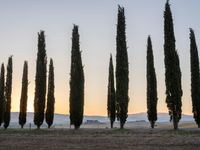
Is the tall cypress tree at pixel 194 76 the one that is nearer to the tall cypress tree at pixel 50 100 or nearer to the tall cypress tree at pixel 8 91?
the tall cypress tree at pixel 50 100

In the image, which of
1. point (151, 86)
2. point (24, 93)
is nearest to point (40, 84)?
point (151, 86)

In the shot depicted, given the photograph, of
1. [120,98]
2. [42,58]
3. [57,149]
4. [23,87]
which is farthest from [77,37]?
[57,149]

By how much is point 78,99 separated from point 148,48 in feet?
52.8

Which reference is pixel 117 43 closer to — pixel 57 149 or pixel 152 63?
pixel 152 63

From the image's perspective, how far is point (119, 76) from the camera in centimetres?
4303

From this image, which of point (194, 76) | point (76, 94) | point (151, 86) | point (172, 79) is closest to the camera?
point (172, 79)

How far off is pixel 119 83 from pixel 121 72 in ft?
4.10

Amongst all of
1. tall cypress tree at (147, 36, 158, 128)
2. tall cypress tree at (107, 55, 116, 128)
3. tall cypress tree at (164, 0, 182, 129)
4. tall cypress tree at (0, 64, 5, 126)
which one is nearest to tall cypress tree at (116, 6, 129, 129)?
tall cypress tree at (164, 0, 182, 129)

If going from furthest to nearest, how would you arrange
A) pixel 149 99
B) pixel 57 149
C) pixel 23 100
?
1. pixel 23 100
2. pixel 149 99
3. pixel 57 149

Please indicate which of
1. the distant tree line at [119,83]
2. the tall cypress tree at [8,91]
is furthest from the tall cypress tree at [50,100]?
the tall cypress tree at [8,91]

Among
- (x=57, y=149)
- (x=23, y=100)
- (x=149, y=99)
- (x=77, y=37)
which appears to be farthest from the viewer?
(x=23, y=100)

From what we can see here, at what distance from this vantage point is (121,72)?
43219 mm

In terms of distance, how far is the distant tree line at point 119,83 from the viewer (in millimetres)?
42250

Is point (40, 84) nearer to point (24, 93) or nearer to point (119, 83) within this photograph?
point (119, 83)
